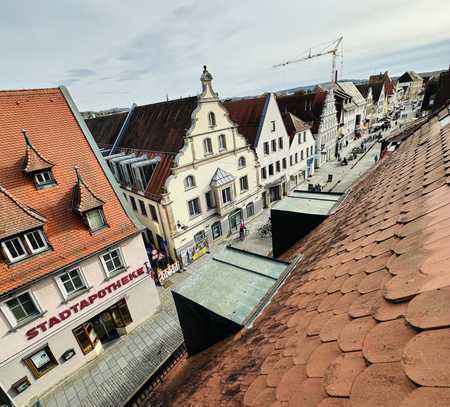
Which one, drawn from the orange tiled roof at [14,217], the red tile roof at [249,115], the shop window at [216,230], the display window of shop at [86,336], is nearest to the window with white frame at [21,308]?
the display window of shop at [86,336]

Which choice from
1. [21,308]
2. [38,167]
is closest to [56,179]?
[38,167]

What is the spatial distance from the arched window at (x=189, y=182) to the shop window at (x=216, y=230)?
178 inches

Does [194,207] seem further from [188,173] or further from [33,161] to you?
[33,161]

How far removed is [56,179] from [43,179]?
54cm

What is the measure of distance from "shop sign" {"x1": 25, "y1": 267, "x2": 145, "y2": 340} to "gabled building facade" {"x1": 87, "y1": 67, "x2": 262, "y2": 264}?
5.34 metres

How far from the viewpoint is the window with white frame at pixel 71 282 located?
38.8 ft

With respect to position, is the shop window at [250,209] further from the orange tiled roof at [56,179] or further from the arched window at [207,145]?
the orange tiled roof at [56,179]

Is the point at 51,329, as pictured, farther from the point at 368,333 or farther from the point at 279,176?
the point at 279,176

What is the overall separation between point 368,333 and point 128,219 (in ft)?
44.0

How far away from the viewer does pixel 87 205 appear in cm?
1214

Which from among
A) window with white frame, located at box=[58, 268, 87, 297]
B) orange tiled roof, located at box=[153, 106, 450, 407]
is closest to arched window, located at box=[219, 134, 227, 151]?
window with white frame, located at box=[58, 268, 87, 297]

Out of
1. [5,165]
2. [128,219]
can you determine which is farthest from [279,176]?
[5,165]

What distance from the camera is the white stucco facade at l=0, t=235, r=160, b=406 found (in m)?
11.1

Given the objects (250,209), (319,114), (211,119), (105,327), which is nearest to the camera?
(105,327)
